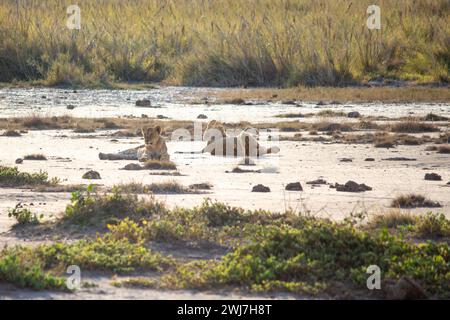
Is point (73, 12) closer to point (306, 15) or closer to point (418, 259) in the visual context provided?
point (306, 15)

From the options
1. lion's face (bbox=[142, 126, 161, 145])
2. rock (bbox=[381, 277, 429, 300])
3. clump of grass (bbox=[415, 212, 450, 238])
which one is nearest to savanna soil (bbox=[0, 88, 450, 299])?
lion's face (bbox=[142, 126, 161, 145])

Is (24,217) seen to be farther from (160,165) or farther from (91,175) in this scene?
(160,165)

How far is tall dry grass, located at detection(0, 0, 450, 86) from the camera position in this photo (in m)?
31.9

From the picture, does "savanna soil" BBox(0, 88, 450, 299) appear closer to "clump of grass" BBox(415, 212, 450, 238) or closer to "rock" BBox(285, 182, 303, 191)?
"rock" BBox(285, 182, 303, 191)

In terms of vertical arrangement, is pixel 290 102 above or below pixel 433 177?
below

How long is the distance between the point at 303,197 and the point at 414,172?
125 inches

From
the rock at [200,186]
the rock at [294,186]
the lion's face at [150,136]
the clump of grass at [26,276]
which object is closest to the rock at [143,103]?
the lion's face at [150,136]

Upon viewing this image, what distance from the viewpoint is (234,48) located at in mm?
32500

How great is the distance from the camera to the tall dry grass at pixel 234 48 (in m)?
31.9

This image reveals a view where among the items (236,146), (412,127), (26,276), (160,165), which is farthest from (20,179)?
(412,127)

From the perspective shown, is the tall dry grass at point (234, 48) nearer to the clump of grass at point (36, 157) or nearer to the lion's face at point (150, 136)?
the lion's face at point (150, 136)

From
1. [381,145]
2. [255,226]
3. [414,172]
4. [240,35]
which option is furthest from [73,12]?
[255,226]

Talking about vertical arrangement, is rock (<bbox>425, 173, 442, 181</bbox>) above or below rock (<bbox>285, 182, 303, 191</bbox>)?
below

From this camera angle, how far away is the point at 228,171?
1480 centimetres
